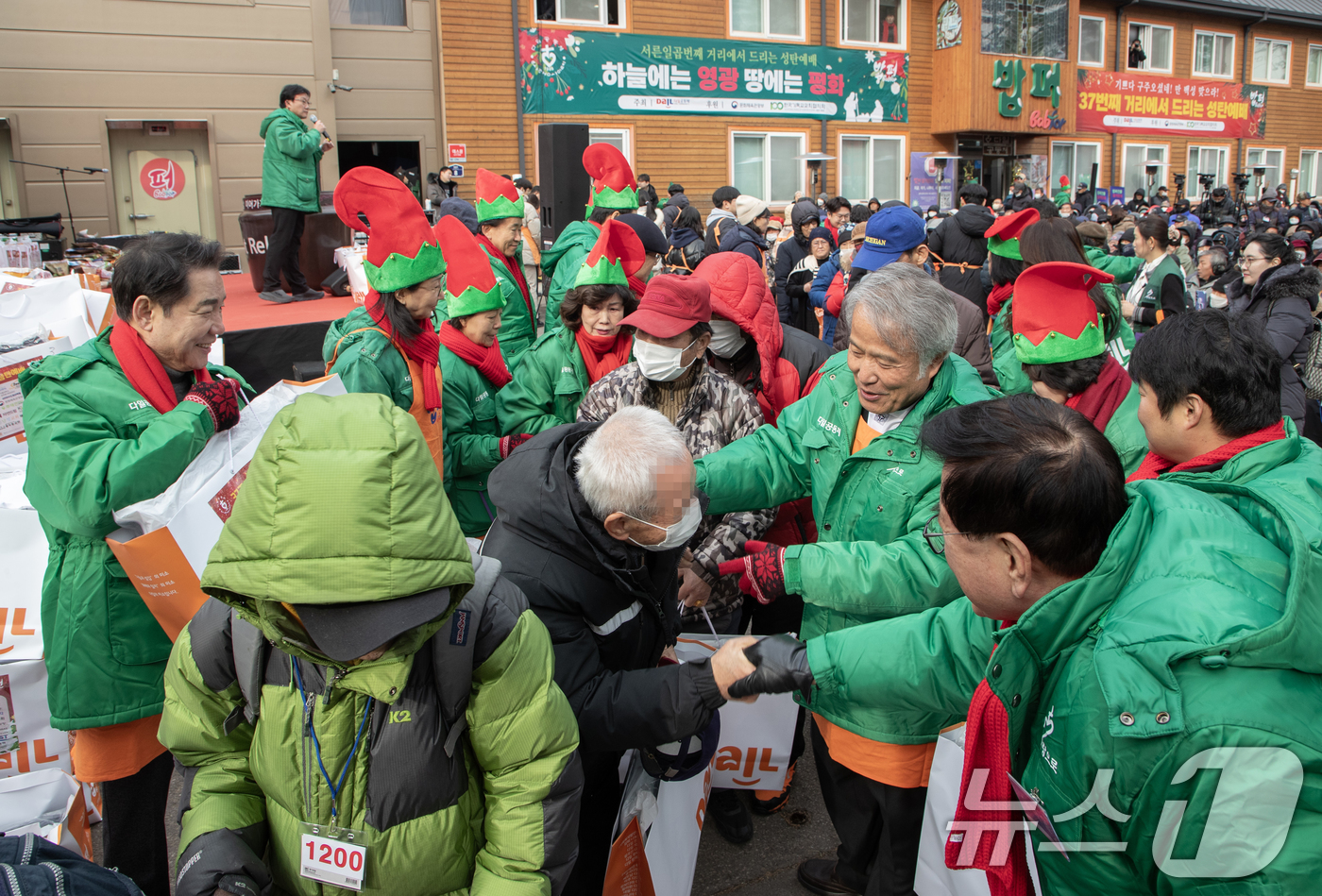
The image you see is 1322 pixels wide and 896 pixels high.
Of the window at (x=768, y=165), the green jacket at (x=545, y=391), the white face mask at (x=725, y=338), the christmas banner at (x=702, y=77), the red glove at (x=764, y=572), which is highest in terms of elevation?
the christmas banner at (x=702, y=77)

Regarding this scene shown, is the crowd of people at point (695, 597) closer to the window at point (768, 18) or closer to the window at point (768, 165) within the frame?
the window at point (768, 165)

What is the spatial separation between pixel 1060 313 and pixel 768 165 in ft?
55.2

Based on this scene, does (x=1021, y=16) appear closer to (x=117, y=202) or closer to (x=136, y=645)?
(x=117, y=202)

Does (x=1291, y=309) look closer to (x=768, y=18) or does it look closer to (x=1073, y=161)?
(x=768, y=18)

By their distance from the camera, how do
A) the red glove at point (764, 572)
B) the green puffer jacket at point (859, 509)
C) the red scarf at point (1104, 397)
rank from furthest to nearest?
the red scarf at point (1104, 397) < the red glove at point (764, 572) < the green puffer jacket at point (859, 509)

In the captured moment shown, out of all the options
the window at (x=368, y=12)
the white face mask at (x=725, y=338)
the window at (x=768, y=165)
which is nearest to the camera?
the white face mask at (x=725, y=338)

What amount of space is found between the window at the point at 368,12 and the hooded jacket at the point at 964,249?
11469mm

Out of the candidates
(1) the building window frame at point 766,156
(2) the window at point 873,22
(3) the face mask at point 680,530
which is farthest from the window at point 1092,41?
(3) the face mask at point 680,530

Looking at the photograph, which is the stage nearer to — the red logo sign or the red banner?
the red logo sign

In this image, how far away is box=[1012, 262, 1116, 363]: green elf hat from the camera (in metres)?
3.07

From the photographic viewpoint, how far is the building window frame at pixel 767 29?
18000mm

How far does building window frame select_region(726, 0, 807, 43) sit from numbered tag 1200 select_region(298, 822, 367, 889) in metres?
18.9

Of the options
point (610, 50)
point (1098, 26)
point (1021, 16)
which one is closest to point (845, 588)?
point (610, 50)

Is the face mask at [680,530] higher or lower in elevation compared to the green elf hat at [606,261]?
lower
